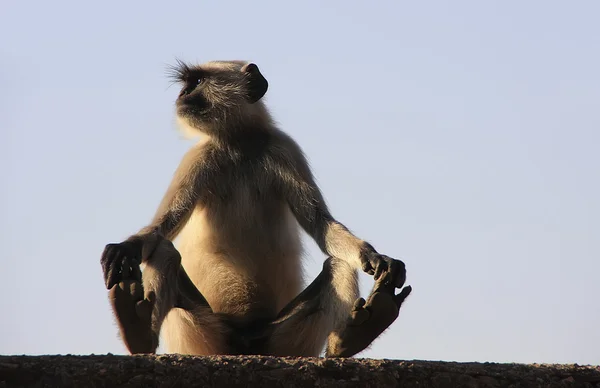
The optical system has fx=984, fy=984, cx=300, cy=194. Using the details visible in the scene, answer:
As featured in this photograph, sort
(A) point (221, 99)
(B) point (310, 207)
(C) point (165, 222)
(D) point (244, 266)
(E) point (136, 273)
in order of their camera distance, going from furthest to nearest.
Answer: (A) point (221, 99), (B) point (310, 207), (D) point (244, 266), (C) point (165, 222), (E) point (136, 273)

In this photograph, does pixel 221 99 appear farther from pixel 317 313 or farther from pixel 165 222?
pixel 317 313

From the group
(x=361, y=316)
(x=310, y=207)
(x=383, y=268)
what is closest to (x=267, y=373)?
(x=361, y=316)

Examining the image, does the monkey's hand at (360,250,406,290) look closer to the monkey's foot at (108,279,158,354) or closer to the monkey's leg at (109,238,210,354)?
the monkey's leg at (109,238,210,354)

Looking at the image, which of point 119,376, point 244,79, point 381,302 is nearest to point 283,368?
point 119,376

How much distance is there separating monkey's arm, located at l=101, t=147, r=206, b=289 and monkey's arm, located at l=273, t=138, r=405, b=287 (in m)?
0.50

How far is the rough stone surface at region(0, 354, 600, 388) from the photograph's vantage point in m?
3.00

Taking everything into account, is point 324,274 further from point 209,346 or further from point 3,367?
point 3,367

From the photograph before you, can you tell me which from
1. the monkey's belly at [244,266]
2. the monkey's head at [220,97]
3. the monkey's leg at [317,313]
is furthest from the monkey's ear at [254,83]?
the monkey's leg at [317,313]

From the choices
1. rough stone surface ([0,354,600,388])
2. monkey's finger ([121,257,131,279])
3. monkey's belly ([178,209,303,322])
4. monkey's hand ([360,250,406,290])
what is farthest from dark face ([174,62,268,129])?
rough stone surface ([0,354,600,388])

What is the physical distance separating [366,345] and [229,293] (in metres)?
1.29

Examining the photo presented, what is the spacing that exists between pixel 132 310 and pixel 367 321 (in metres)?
1.02

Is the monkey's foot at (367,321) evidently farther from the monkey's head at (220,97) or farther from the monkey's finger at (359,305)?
the monkey's head at (220,97)

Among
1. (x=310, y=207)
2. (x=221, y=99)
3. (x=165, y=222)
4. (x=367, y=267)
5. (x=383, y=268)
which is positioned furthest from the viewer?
(x=221, y=99)

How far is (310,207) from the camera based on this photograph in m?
5.70
